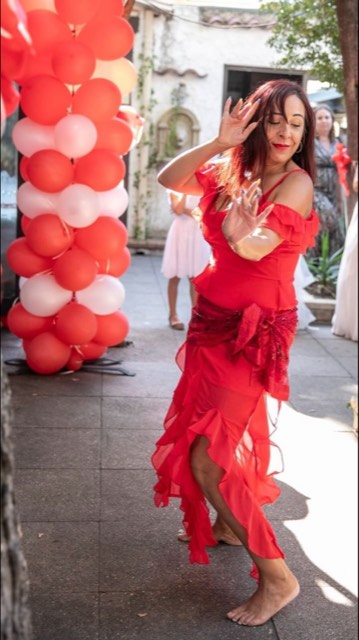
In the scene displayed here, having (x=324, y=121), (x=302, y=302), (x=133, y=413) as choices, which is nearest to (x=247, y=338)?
(x=133, y=413)

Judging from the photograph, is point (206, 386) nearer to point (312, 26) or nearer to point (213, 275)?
point (213, 275)

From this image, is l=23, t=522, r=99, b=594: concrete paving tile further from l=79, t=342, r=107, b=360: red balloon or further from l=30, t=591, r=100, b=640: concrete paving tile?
l=79, t=342, r=107, b=360: red balloon

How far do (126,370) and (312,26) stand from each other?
5015mm

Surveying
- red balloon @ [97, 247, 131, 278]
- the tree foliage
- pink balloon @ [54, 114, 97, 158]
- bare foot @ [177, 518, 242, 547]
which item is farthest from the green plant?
bare foot @ [177, 518, 242, 547]

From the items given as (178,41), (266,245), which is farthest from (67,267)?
(178,41)

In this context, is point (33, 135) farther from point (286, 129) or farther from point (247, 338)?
point (247, 338)

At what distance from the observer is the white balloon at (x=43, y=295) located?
6141 mm

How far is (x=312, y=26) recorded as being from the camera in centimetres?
983

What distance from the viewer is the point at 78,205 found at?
19.1 feet

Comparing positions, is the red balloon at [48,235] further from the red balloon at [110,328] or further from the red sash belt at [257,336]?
the red sash belt at [257,336]

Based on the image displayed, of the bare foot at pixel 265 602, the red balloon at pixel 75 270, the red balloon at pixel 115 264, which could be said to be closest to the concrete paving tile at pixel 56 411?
the red balloon at pixel 75 270

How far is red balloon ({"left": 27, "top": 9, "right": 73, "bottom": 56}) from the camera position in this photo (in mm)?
5266

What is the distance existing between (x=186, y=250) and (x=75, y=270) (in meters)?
2.47

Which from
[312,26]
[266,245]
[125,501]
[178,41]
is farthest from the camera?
[178,41]
